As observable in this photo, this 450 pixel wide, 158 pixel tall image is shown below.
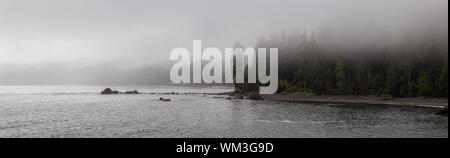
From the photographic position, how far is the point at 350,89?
124m

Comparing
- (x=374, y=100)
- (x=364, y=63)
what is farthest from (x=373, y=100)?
(x=364, y=63)

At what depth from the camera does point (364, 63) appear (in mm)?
127750

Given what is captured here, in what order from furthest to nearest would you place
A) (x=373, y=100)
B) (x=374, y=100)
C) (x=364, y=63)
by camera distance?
(x=364, y=63) → (x=373, y=100) → (x=374, y=100)

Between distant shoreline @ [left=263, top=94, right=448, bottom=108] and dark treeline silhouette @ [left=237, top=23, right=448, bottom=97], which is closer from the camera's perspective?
distant shoreline @ [left=263, top=94, right=448, bottom=108]

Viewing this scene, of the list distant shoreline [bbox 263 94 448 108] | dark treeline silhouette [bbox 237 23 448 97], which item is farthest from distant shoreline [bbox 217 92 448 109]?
dark treeline silhouette [bbox 237 23 448 97]

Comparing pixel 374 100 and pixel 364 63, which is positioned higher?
pixel 364 63

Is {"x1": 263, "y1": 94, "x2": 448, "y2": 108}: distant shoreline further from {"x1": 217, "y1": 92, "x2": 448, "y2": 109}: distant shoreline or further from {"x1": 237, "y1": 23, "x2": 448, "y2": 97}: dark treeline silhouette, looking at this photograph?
{"x1": 237, "y1": 23, "x2": 448, "y2": 97}: dark treeline silhouette

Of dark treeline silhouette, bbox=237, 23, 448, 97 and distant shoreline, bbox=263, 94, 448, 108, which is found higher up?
dark treeline silhouette, bbox=237, 23, 448, 97

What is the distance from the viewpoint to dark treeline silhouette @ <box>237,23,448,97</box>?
10675 centimetres

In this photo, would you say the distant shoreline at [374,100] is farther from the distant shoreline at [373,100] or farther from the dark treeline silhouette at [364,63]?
the dark treeline silhouette at [364,63]

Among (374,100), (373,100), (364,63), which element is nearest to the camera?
(374,100)

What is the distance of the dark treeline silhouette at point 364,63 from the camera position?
4203 inches

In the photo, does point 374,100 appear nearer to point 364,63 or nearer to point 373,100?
point 373,100
